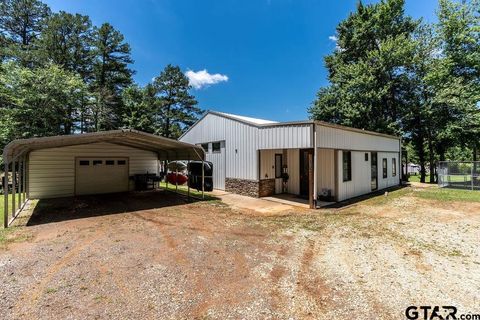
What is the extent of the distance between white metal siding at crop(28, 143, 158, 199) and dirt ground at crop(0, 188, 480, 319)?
478 centimetres

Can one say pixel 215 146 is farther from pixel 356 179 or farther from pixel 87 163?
pixel 356 179

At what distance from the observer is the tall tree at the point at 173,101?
3066 cm

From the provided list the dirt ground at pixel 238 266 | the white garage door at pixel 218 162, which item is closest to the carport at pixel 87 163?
the white garage door at pixel 218 162

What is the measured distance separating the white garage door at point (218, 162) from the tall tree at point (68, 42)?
55.4ft

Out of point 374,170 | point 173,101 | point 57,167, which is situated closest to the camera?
point 57,167

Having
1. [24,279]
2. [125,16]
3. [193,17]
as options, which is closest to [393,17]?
[193,17]

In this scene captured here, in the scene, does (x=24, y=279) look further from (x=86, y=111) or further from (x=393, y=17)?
(x=393, y=17)

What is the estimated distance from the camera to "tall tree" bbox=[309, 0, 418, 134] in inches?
771

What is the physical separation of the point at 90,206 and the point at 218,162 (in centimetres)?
683

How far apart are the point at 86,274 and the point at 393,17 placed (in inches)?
1109

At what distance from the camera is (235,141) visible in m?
12.5

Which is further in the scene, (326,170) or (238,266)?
(326,170)

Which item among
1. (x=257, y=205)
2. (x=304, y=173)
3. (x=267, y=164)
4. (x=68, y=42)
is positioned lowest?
(x=257, y=205)

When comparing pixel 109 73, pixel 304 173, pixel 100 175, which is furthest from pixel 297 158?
pixel 109 73
